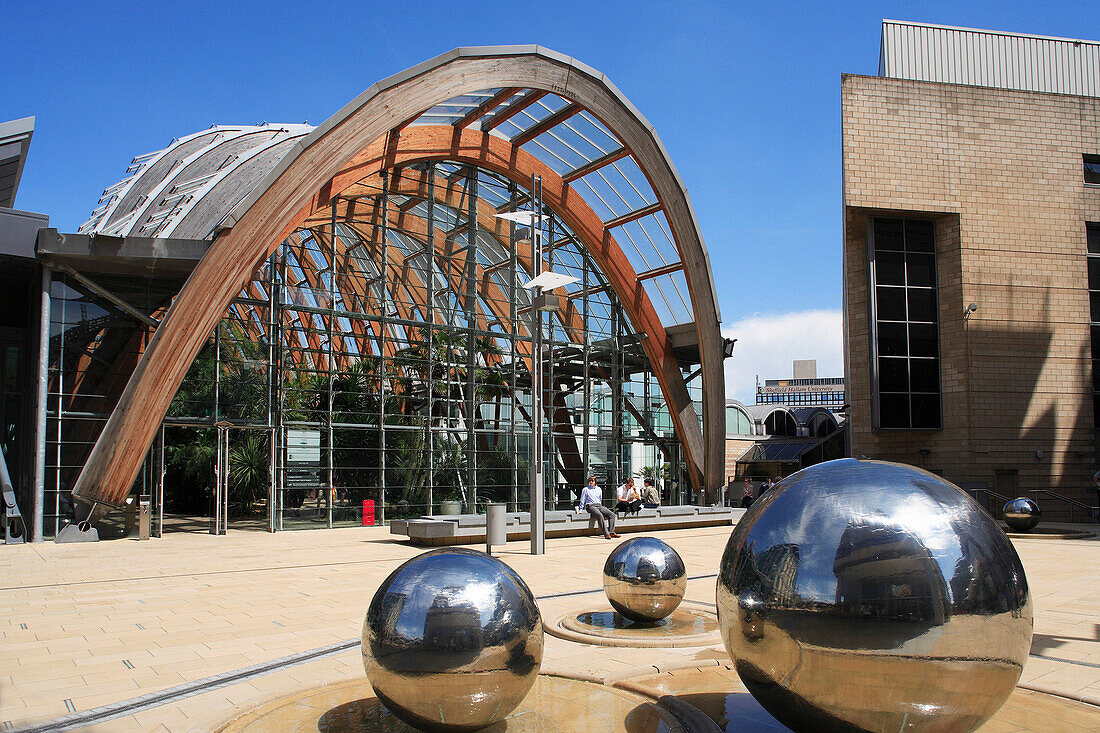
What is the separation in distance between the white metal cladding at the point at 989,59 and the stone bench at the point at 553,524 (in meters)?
22.2

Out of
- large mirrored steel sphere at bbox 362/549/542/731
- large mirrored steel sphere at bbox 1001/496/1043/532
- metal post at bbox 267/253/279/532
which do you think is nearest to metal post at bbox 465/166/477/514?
metal post at bbox 267/253/279/532

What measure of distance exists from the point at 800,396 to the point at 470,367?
4867 inches

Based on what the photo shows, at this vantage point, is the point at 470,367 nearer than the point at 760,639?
No

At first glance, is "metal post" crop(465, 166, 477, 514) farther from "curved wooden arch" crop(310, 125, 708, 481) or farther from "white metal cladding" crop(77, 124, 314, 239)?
"white metal cladding" crop(77, 124, 314, 239)

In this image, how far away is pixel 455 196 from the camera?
28172 mm

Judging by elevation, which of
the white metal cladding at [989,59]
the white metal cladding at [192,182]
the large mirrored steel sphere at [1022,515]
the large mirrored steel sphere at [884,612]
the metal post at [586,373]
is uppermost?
the white metal cladding at [989,59]

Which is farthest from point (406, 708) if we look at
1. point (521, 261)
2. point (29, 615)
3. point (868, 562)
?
point (521, 261)

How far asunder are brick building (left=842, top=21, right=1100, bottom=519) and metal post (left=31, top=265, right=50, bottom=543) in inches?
1120

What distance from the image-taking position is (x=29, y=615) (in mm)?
9336

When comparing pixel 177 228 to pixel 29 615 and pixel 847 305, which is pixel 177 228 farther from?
pixel 847 305

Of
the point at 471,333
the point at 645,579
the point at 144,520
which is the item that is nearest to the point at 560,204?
the point at 471,333

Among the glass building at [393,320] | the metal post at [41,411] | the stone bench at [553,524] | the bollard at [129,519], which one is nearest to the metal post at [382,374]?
the glass building at [393,320]

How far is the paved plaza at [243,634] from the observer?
5.74 m

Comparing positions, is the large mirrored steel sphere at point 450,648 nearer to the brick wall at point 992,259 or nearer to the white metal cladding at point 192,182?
the white metal cladding at point 192,182
